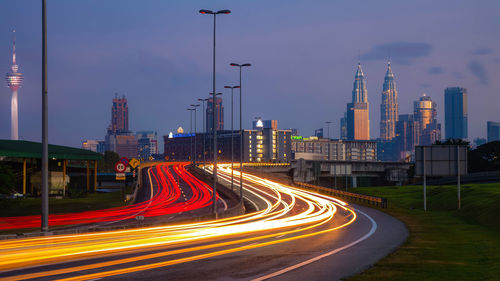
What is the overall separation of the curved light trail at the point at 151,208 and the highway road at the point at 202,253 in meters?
15.3

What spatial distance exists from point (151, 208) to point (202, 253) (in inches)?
1644

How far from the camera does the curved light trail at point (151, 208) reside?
45.1 m

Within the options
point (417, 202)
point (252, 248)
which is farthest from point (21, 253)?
point (417, 202)

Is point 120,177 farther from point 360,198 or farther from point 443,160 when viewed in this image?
point 360,198

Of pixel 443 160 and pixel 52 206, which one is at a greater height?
pixel 443 160

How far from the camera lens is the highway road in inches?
671

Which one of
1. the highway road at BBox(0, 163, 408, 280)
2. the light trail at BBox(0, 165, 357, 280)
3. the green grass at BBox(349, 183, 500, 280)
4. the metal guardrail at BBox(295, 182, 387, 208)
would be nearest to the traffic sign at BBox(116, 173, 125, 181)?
the light trail at BBox(0, 165, 357, 280)

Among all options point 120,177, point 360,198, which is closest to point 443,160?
point 360,198

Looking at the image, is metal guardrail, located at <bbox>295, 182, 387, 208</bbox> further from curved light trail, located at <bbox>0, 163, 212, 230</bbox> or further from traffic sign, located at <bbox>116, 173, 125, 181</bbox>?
traffic sign, located at <bbox>116, 173, 125, 181</bbox>

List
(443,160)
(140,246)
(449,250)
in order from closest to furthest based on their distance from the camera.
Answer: (140,246)
(449,250)
(443,160)

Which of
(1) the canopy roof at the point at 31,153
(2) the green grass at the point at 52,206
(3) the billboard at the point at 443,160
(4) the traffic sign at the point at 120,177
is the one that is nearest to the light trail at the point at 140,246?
(4) the traffic sign at the point at 120,177

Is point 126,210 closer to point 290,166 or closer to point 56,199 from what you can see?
point 56,199

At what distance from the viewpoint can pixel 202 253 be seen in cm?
2188

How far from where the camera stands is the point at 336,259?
2108 centimetres
